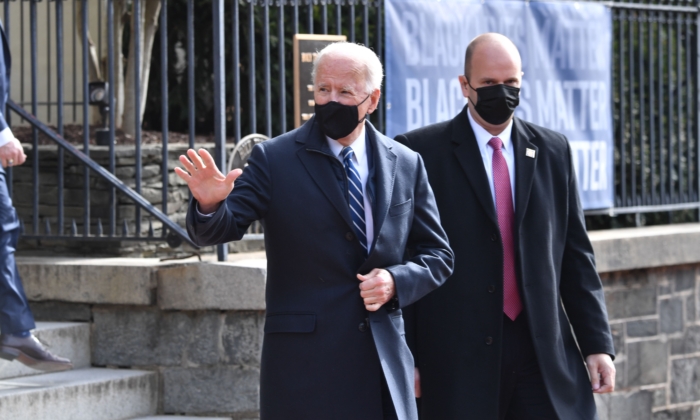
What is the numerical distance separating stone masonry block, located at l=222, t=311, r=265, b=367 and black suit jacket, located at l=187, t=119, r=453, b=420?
2200 millimetres

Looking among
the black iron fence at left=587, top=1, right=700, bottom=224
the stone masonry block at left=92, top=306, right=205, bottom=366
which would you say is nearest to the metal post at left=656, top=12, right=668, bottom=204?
the black iron fence at left=587, top=1, right=700, bottom=224

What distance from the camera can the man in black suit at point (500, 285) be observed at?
3809mm

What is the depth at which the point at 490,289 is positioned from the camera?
150 inches

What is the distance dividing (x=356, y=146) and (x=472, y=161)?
669 millimetres

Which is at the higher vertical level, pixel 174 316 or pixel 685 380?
pixel 174 316

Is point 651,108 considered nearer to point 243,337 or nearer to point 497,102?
point 243,337

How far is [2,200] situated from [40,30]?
5.20 metres

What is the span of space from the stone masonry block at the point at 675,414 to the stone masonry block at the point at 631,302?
0.65 meters

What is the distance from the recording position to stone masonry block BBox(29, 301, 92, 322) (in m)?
5.76

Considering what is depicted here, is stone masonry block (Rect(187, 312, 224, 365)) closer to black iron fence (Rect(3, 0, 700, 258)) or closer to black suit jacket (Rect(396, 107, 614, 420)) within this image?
black iron fence (Rect(3, 0, 700, 258))

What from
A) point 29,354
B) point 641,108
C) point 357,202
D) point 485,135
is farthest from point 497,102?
point 641,108

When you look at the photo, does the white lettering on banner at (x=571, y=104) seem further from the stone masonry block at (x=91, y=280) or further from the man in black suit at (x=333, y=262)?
the man in black suit at (x=333, y=262)

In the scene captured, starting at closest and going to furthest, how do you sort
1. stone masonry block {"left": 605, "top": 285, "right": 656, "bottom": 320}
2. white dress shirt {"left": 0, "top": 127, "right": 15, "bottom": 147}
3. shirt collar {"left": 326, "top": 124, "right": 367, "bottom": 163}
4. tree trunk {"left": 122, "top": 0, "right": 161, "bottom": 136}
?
shirt collar {"left": 326, "top": 124, "right": 367, "bottom": 163}, white dress shirt {"left": 0, "top": 127, "right": 15, "bottom": 147}, stone masonry block {"left": 605, "top": 285, "right": 656, "bottom": 320}, tree trunk {"left": 122, "top": 0, "right": 161, "bottom": 136}

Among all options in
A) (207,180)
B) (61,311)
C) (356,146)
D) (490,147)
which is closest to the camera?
(207,180)
